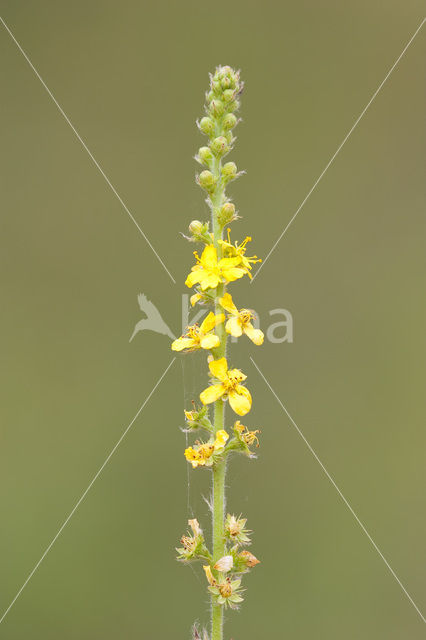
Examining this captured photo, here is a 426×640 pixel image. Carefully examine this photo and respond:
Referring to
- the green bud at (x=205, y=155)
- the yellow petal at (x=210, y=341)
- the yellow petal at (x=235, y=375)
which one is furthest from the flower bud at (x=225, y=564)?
the green bud at (x=205, y=155)

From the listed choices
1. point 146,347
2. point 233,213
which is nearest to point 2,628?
point 146,347

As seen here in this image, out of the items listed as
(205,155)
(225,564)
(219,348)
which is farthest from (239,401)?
(205,155)

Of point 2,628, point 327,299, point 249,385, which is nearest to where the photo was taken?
point 2,628

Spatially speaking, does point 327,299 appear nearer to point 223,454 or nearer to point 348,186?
point 348,186

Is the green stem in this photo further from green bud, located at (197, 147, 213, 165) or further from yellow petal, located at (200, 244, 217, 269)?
green bud, located at (197, 147, 213, 165)

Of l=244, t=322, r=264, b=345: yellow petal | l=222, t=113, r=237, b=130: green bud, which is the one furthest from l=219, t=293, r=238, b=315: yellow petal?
l=222, t=113, r=237, b=130: green bud
